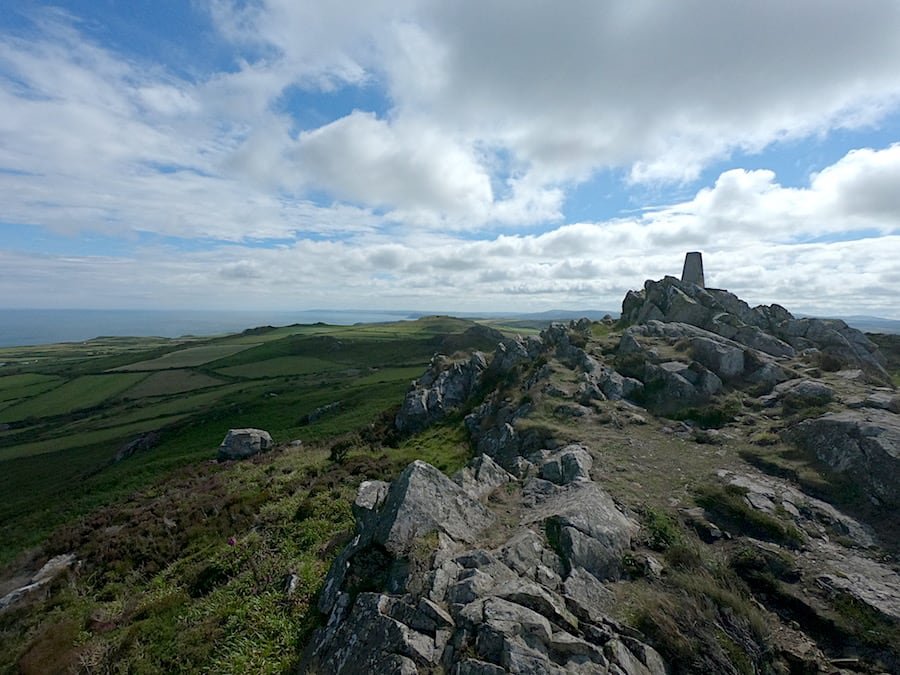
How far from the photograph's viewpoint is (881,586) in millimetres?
11094

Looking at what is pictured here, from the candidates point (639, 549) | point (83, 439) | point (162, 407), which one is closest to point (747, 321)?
point (639, 549)

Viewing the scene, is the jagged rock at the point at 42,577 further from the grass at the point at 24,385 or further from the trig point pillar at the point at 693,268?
the grass at the point at 24,385

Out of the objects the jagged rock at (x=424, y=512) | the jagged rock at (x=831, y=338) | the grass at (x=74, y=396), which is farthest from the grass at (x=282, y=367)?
the jagged rock at (x=424, y=512)

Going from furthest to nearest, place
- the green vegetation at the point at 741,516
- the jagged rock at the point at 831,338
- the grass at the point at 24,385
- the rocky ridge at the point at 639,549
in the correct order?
the grass at the point at 24,385 → the jagged rock at the point at 831,338 → the green vegetation at the point at 741,516 → the rocky ridge at the point at 639,549

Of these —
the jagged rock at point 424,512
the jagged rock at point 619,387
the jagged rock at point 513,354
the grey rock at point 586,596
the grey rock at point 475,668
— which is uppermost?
the jagged rock at point 513,354

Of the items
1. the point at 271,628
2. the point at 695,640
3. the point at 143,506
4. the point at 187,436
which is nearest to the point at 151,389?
the point at 187,436

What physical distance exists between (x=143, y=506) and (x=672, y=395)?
3485 centimetres

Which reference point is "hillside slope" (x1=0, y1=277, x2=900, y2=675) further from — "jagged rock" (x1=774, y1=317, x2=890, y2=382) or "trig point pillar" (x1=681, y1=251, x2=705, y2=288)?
"trig point pillar" (x1=681, y1=251, x2=705, y2=288)

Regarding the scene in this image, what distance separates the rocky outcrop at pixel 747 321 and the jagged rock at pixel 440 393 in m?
18.4

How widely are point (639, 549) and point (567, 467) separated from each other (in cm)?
504

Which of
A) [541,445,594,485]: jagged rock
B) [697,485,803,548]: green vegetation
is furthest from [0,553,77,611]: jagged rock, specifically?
[697,485,803,548]: green vegetation

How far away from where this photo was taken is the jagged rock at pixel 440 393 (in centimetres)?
3572

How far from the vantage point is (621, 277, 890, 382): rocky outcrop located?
3406 cm

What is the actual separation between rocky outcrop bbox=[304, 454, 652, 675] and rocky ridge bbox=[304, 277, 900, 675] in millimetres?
42
